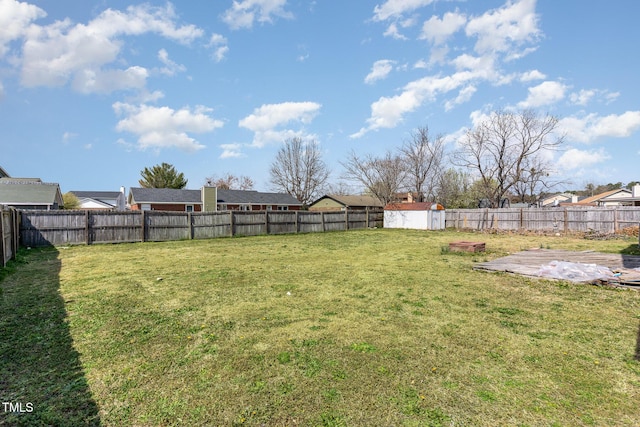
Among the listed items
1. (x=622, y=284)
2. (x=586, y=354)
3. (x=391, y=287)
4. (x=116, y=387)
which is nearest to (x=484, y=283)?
(x=391, y=287)

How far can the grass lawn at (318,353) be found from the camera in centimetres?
237

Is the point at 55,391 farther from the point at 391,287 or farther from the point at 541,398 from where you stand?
the point at 391,287

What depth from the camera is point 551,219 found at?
20.1 metres

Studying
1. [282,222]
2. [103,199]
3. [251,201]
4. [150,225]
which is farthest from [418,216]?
[103,199]

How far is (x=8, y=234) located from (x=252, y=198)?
86.5 feet

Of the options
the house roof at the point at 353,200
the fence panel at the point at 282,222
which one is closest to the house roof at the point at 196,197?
the house roof at the point at 353,200

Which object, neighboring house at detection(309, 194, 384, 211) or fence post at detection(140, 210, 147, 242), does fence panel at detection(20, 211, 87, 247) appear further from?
neighboring house at detection(309, 194, 384, 211)

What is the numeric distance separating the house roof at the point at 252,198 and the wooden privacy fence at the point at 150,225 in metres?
15.0

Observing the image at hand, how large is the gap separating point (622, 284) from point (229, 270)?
812 centimetres

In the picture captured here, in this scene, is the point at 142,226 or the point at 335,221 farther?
the point at 335,221

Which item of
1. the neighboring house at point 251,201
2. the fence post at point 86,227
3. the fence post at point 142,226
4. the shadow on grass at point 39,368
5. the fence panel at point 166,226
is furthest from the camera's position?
the neighboring house at point 251,201

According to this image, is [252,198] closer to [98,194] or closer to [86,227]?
[86,227]

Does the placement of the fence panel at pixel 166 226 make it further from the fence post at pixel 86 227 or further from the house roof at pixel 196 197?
the house roof at pixel 196 197

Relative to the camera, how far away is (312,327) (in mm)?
4031
